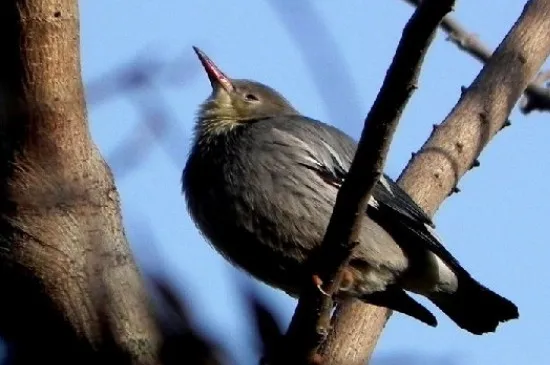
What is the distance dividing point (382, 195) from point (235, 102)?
116 cm

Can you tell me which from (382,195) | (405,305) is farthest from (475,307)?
(382,195)

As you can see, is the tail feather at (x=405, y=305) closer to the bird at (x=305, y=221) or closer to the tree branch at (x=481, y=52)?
the bird at (x=305, y=221)

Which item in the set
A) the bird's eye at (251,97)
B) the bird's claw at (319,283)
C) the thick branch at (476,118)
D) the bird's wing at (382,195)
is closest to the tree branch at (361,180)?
the bird's claw at (319,283)

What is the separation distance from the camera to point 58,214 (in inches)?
126

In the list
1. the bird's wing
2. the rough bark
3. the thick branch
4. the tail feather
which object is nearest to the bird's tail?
the bird's wing

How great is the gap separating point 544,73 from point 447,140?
2.91 ft

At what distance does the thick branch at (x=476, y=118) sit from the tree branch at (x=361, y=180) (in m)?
0.99

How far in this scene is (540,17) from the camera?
5.48 meters

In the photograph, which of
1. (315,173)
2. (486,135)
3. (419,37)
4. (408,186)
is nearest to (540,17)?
(486,135)

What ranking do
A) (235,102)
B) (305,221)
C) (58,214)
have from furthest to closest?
(235,102)
(305,221)
(58,214)

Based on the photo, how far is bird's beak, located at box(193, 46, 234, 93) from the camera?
5.71 metres

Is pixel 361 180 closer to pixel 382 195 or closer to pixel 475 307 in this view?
pixel 382 195

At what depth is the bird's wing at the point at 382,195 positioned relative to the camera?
477 cm

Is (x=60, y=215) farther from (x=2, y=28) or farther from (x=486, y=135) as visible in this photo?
(x=486, y=135)
